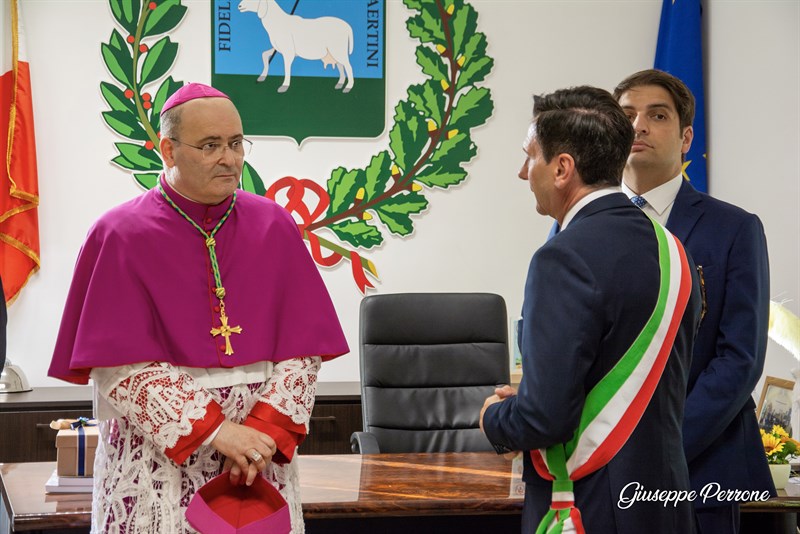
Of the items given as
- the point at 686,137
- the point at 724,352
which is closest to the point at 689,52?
the point at 686,137

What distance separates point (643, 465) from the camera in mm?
1583

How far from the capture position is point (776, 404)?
3.54m

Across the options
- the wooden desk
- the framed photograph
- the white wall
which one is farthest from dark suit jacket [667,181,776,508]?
the white wall

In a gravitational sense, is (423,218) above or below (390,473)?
above

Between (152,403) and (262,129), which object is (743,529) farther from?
(262,129)

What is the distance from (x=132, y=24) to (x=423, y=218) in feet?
5.26

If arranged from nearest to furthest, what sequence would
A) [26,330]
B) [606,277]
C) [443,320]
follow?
[606,277], [443,320], [26,330]

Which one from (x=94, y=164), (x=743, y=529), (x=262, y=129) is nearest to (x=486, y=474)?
(x=743, y=529)

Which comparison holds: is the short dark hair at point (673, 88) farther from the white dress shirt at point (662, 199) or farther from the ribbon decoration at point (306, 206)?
the ribbon decoration at point (306, 206)

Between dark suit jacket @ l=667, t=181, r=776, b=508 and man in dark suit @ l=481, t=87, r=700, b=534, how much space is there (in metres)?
0.28

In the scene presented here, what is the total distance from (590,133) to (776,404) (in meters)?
2.33

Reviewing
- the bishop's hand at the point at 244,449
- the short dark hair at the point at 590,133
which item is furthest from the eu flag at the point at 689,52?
the bishop's hand at the point at 244,449

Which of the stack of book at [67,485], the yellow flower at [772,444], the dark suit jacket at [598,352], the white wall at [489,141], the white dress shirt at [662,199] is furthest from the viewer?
the white wall at [489,141]

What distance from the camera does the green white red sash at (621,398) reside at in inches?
61.8
